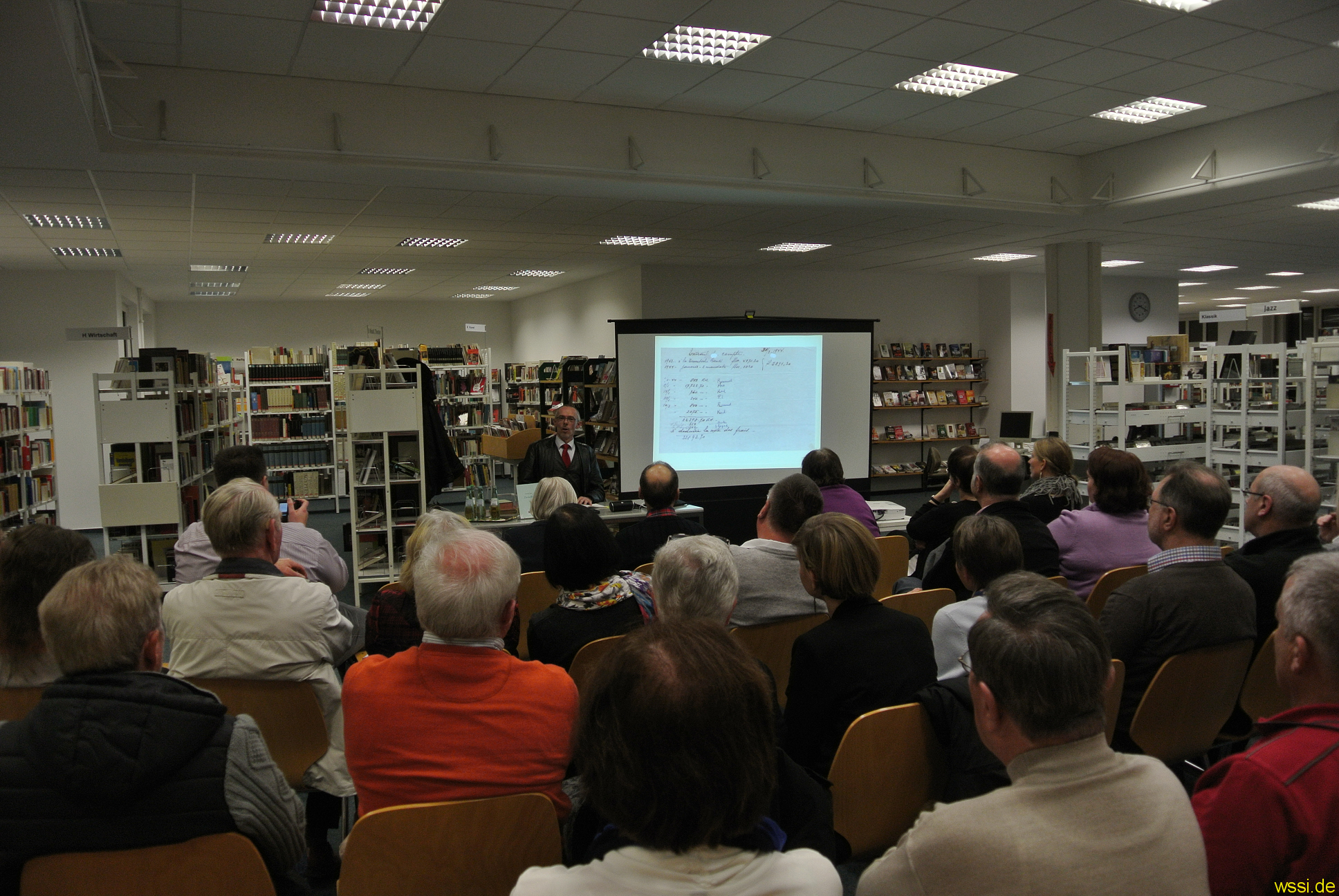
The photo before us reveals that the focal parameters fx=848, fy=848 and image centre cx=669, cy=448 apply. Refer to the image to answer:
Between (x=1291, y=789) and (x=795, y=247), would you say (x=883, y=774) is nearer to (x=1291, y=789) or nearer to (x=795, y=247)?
(x=1291, y=789)

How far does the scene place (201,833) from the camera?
1.50 meters

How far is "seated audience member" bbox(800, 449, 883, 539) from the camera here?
4.47m

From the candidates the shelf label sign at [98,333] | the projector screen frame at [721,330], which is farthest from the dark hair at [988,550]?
the shelf label sign at [98,333]

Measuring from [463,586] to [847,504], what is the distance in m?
3.11

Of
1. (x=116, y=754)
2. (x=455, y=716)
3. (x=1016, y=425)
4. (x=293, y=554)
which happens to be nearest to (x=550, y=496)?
(x=293, y=554)

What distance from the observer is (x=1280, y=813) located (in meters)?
1.21

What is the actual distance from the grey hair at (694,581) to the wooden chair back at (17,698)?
1.50 meters

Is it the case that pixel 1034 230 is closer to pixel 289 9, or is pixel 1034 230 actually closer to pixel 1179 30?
pixel 1179 30

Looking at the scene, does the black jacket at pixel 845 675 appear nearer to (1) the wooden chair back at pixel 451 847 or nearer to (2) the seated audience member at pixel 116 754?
(1) the wooden chair back at pixel 451 847

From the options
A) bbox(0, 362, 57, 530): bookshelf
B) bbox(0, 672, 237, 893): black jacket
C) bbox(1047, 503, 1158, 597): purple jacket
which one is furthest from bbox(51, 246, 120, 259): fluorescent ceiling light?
bbox(1047, 503, 1158, 597): purple jacket

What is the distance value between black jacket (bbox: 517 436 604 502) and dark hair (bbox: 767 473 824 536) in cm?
365

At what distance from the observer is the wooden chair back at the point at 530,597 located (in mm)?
3682

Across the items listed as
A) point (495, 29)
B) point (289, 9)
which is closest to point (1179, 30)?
point (495, 29)

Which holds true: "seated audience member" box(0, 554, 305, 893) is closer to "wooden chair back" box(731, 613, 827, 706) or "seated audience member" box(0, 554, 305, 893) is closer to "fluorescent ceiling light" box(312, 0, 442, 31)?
"wooden chair back" box(731, 613, 827, 706)
